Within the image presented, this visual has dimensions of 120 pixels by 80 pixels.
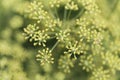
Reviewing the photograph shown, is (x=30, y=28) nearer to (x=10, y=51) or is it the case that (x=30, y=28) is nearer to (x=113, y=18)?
(x=10, y=51)

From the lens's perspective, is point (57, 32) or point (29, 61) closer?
point (57, 32)

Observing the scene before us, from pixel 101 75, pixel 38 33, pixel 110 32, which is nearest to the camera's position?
pixel 38 33

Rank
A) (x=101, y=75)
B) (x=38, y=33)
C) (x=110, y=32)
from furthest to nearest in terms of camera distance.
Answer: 1. (x=110, y=32)
2. (x=101, y=75)
3. (x=38, y=33)

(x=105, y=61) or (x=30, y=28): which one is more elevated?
(x=30, y=28)

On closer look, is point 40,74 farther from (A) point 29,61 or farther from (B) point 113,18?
(B) point 113,18

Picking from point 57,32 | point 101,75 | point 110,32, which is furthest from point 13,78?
point 110,32

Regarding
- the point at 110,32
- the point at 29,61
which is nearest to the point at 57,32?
the point at 29,61

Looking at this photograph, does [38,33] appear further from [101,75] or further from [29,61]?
[101,75]

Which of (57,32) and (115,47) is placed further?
(115,47)

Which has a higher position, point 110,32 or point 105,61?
point 110,32
